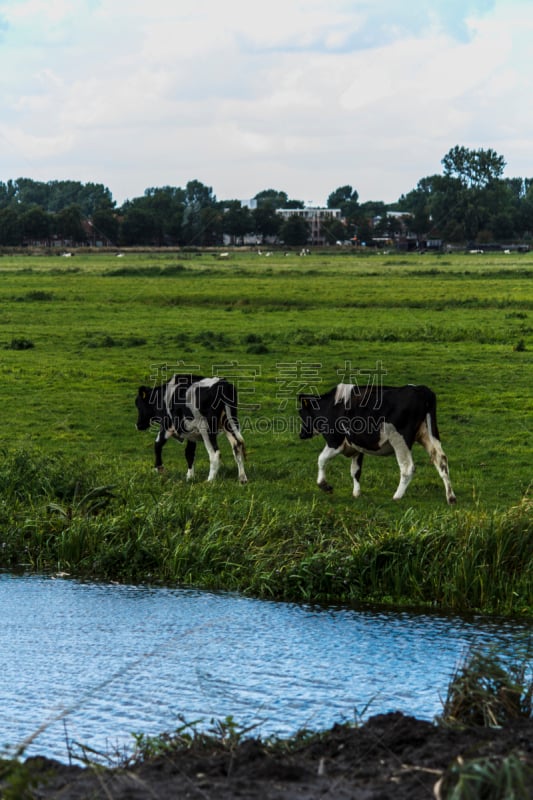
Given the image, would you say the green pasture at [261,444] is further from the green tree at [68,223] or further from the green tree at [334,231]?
the green tree at [334,231]

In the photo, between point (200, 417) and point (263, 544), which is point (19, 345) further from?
point (263, 544)

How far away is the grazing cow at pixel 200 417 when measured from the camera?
644 inches

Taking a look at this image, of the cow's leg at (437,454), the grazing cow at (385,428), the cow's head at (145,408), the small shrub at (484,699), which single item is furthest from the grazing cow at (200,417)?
the small shrub at (484,699)

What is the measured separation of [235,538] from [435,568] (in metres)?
2.40

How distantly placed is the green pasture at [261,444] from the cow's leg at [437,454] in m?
0.29

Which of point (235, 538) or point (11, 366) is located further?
point (11, 366)

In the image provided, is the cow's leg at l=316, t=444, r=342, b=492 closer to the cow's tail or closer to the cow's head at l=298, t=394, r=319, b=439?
the cow's head at l=298, t=394, r=319, b=439

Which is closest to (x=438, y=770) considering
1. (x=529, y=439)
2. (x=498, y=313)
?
(x=529, y=439)

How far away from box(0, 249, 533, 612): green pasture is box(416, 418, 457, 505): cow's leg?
287 millimetres

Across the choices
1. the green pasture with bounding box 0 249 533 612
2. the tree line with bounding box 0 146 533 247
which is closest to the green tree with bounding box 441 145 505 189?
the tree line with bounding box 0 146 533 247

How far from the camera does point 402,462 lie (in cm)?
1509

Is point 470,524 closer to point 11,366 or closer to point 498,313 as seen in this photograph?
point 11,366

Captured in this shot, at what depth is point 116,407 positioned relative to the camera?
23.0 meters

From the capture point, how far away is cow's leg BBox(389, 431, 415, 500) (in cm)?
1495
